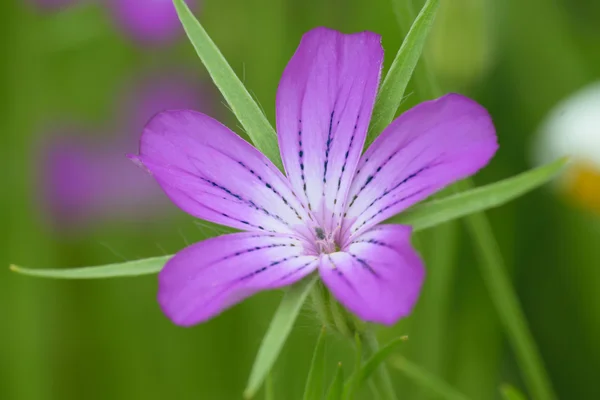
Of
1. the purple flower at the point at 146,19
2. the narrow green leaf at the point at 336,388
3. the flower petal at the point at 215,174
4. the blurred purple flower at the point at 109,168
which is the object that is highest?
the purple flower at the point at 146,19

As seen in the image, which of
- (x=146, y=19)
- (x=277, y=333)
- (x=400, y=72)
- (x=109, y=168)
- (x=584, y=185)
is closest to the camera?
(x=277, y=333)

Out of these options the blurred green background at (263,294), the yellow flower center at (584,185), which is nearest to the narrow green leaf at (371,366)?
the blurred green background at (263,294)

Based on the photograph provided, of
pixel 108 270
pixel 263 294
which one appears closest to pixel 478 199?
pixel 108 270

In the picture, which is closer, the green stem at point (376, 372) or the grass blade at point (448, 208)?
the grass blade at point (448, 208)

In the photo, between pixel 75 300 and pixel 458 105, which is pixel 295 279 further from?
pixel 75 300

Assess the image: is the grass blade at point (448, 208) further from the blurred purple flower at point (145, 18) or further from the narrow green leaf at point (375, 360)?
the blurred purple flower at point (145, 18)

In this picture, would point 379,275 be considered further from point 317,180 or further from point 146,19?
point 146,19
